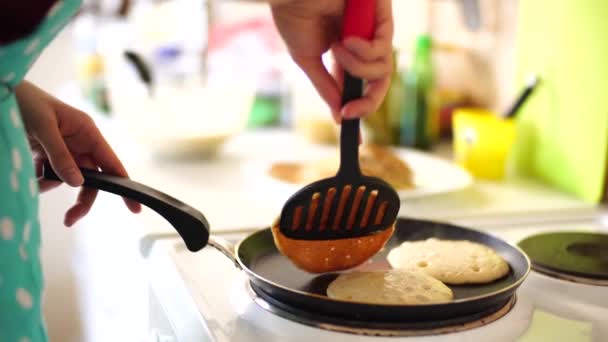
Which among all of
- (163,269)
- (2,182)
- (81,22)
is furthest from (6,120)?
(81,22)

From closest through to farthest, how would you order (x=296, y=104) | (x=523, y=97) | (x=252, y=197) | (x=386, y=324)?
1. (x=386, y=324)
2. (x=252, y=197)
3. (x=523, y=97)
4. (x=296, y=104)

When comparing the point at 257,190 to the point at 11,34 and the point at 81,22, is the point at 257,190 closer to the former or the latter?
the point at 11,34

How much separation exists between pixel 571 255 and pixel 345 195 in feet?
0.93

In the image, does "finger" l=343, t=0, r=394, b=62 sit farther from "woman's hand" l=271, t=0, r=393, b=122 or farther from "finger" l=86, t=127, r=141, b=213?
"finger" l=86, t=127, r=141, b=213

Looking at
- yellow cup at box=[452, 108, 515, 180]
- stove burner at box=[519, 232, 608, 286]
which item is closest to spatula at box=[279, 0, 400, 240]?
stove burner at box=[519, 232, 608, 286]

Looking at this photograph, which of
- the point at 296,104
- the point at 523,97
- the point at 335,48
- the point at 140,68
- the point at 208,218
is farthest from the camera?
the point at 296,104

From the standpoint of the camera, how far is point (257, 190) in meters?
1.07

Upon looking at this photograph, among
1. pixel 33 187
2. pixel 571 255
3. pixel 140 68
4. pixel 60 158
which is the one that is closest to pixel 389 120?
pixel 140 68

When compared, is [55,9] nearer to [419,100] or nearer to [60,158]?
[60,158]

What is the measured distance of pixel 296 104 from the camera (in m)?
1.57

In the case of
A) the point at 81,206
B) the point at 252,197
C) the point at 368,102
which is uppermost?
the point at 368,102

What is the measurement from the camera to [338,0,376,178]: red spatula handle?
26.6 inches

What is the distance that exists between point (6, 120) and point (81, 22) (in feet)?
6.63

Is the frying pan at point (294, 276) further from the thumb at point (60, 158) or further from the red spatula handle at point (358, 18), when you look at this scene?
the red spatula handle at point (358, 18)
